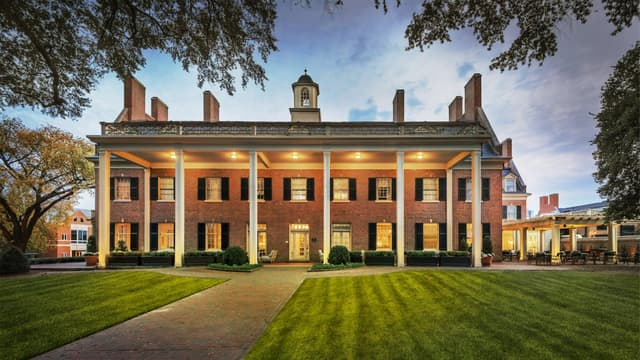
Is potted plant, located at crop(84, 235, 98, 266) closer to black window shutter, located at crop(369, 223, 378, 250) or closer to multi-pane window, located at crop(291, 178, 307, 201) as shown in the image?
multi-pane window, located at crop(291, 178, 307, 201)

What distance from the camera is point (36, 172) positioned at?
2277cm

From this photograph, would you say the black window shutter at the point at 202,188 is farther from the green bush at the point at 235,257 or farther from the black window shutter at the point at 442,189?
the black window shutter at the point at 442,189

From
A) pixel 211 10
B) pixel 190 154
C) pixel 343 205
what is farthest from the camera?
pixel 343 205

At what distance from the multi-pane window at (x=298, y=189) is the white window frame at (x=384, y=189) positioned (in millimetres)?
4686

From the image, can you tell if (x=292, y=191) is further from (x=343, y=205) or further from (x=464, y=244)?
(x=464, y=244)

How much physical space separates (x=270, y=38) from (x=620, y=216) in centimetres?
1848

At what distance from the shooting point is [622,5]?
14.9ft

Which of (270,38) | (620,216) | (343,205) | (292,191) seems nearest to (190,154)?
(292,191)

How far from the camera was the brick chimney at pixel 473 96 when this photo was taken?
22.1 metres

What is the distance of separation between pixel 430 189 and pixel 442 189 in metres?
0.72

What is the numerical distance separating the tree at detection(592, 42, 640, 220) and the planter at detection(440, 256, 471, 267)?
694 cm

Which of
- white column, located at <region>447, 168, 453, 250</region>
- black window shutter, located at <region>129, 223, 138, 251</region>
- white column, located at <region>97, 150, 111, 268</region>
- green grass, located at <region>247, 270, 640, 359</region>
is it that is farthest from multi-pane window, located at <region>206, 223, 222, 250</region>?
white column, located at <region>447, 168, 453, 250</region>

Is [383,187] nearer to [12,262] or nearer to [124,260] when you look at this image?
[124,260]

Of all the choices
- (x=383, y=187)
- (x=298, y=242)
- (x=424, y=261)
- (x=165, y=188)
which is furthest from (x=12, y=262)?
(x=424, y=261)
